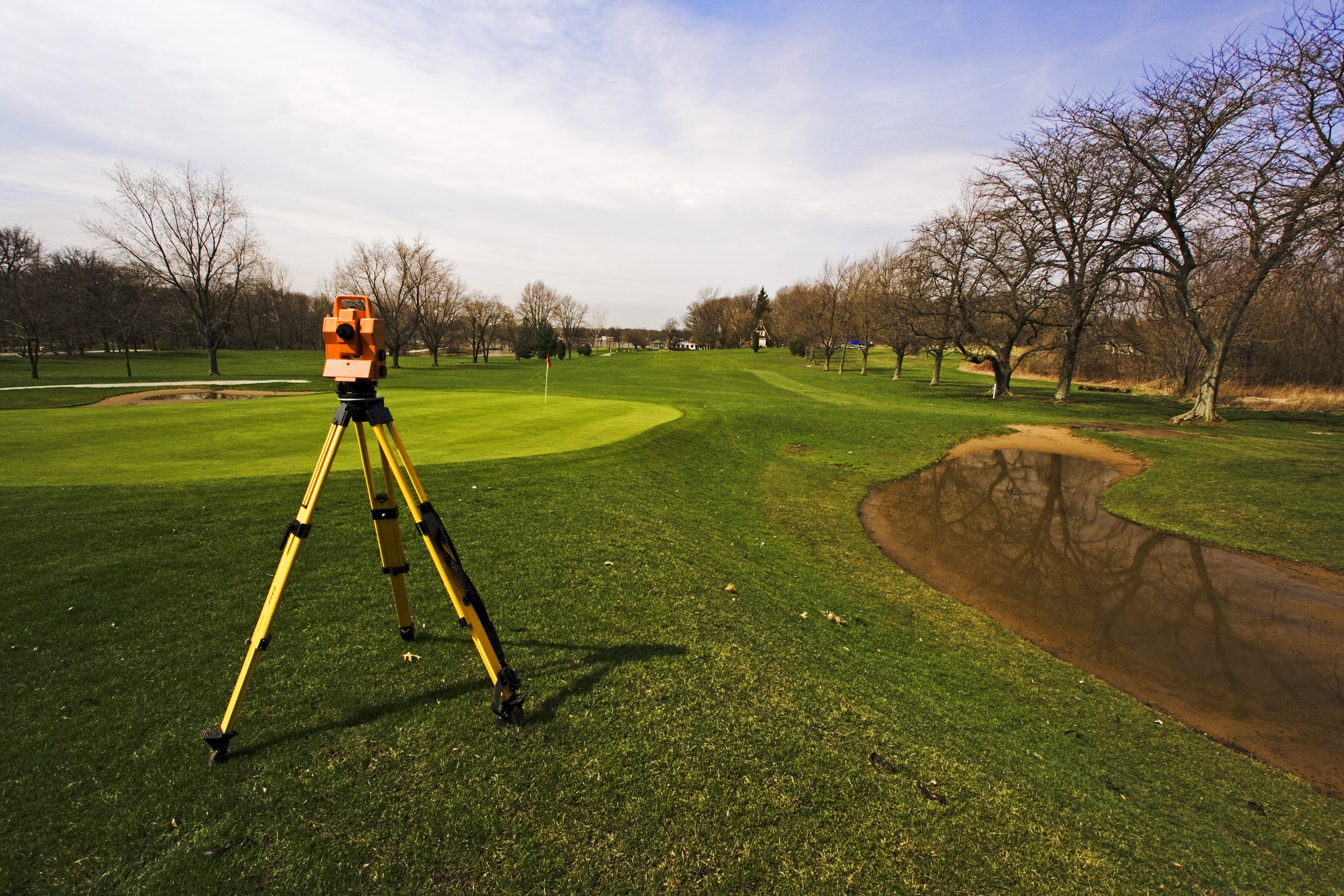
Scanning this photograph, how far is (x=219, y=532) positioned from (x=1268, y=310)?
159 ft

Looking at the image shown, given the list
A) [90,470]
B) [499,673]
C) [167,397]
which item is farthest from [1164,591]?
[167,397]

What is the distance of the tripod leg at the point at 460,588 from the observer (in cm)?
347

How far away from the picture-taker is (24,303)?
30.2 m

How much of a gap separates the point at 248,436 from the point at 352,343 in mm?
10503

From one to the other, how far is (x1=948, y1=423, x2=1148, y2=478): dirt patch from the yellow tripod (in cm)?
1739

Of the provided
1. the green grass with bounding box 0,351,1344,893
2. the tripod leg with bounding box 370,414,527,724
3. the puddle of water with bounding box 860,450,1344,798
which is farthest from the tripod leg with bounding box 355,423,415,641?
the puddle of water with bounding box 860,450,1344,798

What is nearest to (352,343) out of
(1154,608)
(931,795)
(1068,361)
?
(931,795)

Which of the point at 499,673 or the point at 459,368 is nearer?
the point at 499,673

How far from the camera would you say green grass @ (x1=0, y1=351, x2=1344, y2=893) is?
9.32ft

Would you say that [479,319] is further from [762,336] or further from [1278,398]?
[1278,398]

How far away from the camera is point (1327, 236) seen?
18.0 metres

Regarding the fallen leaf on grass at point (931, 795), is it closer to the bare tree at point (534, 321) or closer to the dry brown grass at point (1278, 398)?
the dry brown grass at point (1278, 398)

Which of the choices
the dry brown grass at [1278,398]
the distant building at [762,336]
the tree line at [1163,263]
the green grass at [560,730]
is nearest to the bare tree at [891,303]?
the tree line at [1163,263]

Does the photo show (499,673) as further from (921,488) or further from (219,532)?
(921,488)
